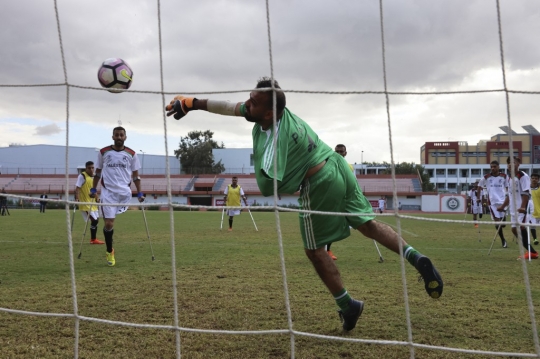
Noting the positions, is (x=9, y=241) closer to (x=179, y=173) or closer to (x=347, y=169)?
(x=347, y=169)

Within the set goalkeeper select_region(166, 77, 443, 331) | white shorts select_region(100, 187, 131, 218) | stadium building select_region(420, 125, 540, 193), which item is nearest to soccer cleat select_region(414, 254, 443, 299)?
goalkeeper select_region(166, 77, 443, 331)

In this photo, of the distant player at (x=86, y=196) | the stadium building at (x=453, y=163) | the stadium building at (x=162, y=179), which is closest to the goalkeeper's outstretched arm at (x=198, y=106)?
the distant player at (x=86, y=196)

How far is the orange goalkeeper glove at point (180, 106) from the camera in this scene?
3.24 meters

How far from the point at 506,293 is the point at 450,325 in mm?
1640

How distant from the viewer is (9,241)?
10.3 meters

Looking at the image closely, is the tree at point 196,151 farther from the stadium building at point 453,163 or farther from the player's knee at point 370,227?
the player's knee at point 370,227

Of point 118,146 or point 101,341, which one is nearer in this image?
point 101,341

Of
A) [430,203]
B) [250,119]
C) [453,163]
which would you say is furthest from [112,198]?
[453,163]

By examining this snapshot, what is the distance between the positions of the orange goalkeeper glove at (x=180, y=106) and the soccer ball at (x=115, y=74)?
4.77 ft

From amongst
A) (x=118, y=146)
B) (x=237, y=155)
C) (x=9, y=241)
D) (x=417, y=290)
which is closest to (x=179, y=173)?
(x=237, y=155)

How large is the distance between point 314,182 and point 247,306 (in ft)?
4.75

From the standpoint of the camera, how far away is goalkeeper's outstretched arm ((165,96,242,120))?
3250 millimetres

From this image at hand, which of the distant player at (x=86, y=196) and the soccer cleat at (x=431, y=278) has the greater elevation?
the distant player at (x=86, y=196)

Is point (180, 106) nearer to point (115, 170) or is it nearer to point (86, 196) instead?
point (115, 170)
